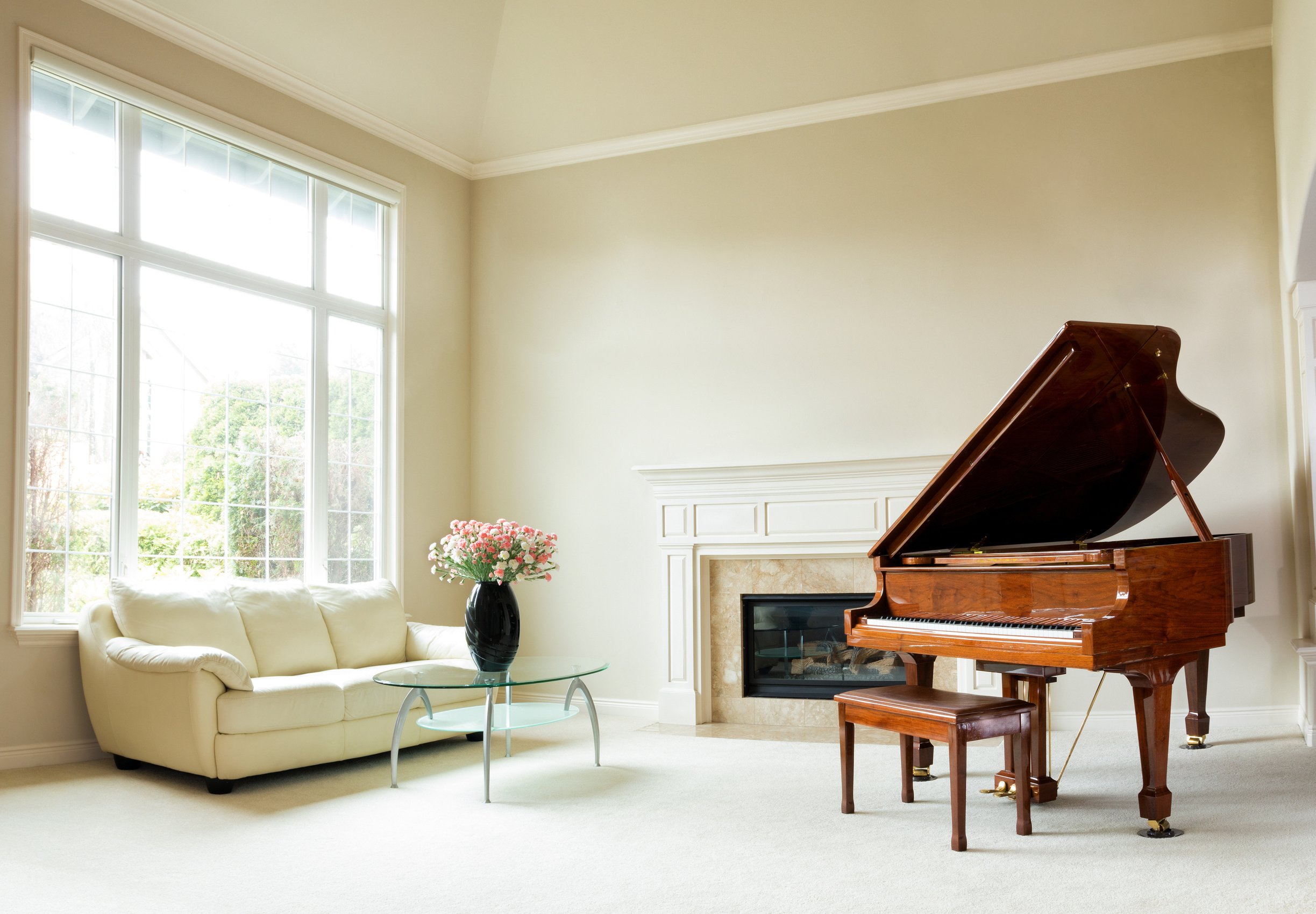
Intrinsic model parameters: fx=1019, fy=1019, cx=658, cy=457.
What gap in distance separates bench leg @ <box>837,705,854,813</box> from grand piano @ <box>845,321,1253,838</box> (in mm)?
324

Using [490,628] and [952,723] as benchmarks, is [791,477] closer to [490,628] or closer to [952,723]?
[490,628]

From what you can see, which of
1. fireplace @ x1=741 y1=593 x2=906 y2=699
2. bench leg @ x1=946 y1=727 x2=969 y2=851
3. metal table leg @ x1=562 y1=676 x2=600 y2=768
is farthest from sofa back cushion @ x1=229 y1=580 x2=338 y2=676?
bench leg @ x1=946 y1=727 x2=969 y2=851

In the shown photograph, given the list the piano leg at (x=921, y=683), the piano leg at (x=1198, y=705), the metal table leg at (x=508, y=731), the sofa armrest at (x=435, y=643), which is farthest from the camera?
the sofa armrest at (x=435, y=643)

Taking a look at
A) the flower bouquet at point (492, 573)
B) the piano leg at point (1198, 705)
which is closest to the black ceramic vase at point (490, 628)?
the flower bouquet at point (492, 573)

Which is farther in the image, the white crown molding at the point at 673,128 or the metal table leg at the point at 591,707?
the white crown molding at the point at 673,128

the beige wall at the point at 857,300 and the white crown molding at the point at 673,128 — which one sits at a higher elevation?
the white crown molding at the point at 673,128

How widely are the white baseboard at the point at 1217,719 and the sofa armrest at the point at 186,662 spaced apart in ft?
13.6

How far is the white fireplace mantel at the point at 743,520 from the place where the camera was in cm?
596

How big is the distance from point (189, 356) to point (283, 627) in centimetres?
158

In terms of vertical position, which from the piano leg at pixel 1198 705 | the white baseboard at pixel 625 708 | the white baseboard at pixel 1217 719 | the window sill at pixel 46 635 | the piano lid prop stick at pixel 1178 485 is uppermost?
the piano lid prop stick at pixel 1178 485

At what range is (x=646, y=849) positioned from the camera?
3.45 metres

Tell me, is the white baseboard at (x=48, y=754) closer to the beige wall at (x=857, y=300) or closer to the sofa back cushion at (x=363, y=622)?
the sofa back cushion at (x=363, y=622)

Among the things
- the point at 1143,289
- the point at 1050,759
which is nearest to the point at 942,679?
the point at 1050,759

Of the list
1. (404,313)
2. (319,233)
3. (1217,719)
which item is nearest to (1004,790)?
(1217,719)
